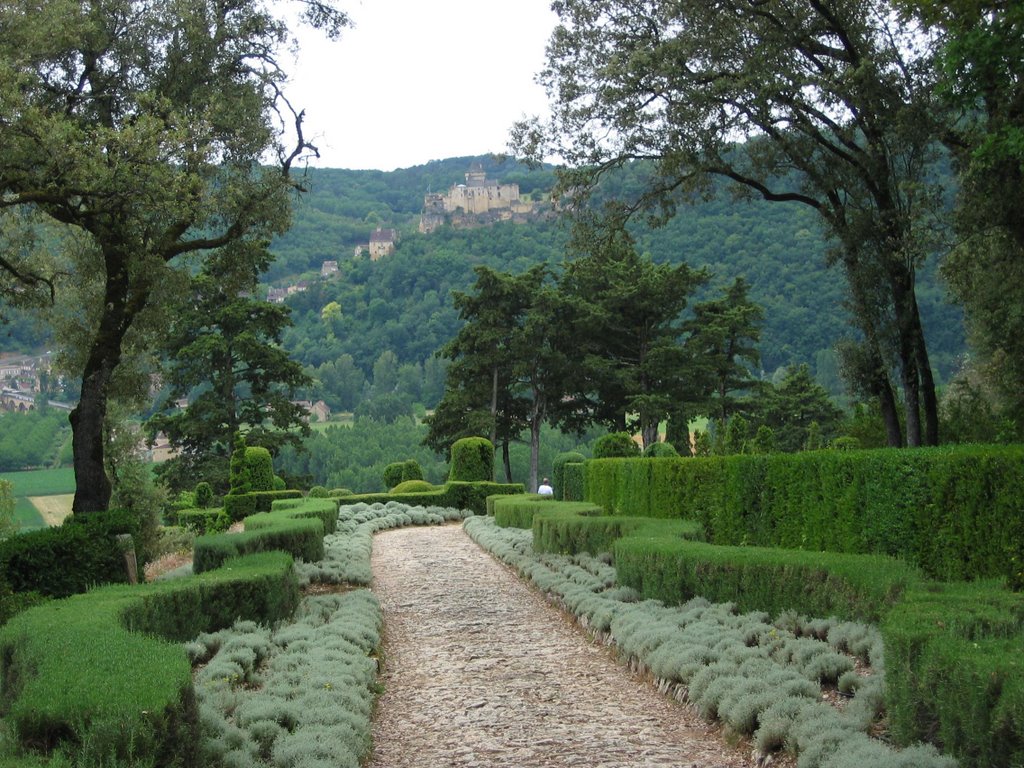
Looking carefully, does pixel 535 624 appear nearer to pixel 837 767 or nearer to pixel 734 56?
pixel 837 767

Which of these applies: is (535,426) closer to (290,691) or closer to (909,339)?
(909,339)

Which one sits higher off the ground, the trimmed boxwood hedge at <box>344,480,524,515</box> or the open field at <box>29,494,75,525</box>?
the trimmed boxwood hedge at <box>344,480,524,515</box>

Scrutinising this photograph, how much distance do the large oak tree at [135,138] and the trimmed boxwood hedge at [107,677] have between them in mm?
6521

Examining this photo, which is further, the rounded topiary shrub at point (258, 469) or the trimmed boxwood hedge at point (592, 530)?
the rounded topiary shrub at point (258, 469)

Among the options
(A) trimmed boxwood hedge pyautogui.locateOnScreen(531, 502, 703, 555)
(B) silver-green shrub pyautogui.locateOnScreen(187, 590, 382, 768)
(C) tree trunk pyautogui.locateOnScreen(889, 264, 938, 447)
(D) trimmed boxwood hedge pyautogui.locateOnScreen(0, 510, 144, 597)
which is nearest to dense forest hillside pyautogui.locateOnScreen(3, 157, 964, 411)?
(C) tree trunk pyautogui.locateOnScreen(889, 264, 938, 447)

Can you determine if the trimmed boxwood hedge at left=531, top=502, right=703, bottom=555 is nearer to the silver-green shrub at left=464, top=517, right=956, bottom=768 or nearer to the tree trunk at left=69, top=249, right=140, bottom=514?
the silver-green shrub at left=464, top=517, right=956, bottom=768

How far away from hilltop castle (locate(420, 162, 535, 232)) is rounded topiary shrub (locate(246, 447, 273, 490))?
76.6m

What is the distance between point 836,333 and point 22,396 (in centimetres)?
3651

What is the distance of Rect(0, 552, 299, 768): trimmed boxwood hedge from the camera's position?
14.4 feet

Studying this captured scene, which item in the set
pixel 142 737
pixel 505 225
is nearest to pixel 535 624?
pixel 142 737

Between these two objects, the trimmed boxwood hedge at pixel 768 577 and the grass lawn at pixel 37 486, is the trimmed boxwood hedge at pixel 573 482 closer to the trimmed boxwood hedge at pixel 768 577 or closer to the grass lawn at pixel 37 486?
the trimmed boxwood hedge at pixel 768 577

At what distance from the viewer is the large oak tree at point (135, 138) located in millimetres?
13000

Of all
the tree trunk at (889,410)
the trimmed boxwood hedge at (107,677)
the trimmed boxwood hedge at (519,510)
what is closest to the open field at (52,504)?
the trimmed boxwood hedge at (519,510)

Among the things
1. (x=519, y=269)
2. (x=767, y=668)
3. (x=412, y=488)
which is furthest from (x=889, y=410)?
(x=519, y=269)
